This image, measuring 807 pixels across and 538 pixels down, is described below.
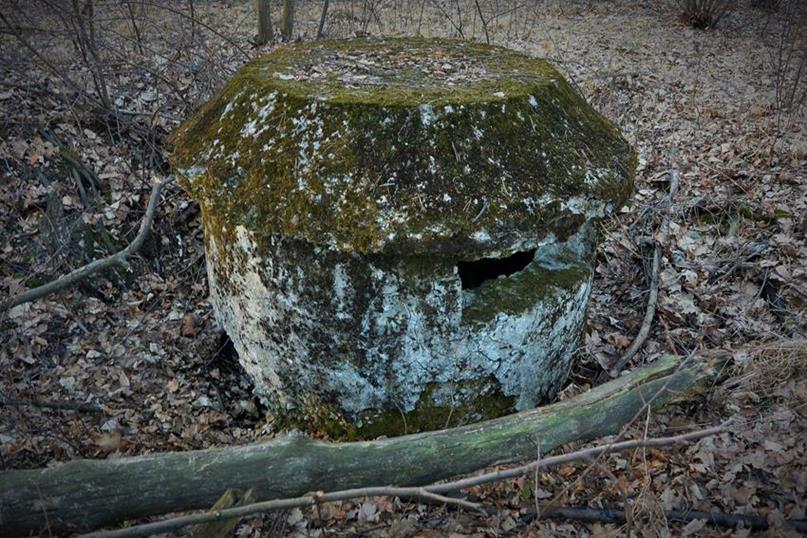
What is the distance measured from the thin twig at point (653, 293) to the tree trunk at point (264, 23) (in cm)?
597

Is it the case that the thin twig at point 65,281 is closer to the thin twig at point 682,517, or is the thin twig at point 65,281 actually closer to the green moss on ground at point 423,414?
the green moss on ground at point 423,414

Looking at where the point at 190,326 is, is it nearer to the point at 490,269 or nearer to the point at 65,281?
the point at 65,281

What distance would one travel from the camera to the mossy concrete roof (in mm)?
3076

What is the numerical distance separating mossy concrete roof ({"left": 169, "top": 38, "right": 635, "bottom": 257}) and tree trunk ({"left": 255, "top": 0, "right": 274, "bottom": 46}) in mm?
5750

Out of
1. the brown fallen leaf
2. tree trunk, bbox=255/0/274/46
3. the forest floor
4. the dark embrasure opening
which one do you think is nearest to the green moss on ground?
the forest floor

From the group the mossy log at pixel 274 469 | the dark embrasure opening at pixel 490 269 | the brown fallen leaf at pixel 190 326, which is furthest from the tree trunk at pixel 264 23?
the mossy log at pixel 274 469

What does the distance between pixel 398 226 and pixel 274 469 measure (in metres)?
1.22

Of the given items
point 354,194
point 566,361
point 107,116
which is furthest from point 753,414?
point 107,116

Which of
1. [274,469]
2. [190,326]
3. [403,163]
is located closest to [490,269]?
[403,163]

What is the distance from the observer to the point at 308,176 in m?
3.17

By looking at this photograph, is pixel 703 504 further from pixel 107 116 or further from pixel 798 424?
pixel 107 116

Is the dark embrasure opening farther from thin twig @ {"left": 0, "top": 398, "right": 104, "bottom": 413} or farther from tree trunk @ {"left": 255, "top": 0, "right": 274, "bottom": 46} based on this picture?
tree trunk @ {"left": 255, "top": 0, "right": 274, "bottom": 46}

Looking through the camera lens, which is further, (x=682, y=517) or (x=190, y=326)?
(x=190, y=326)

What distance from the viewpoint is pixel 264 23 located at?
8.95 metres
